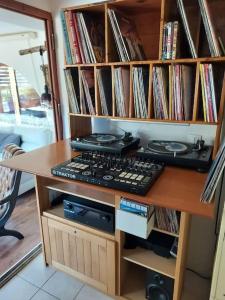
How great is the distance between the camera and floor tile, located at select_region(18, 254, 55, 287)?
5.17 feet

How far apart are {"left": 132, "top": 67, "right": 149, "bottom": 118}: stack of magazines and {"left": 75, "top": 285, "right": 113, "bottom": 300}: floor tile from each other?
3.82ft

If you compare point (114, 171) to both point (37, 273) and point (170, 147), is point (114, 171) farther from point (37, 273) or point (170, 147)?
point (37, 273)

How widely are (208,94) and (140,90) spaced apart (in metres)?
0.38

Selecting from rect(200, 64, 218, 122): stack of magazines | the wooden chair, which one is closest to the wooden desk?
rect(200, 64, 218, 122): stack of magazines

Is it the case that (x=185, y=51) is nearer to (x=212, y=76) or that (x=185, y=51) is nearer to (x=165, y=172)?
(x=212, y=76)

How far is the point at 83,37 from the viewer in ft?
4.63

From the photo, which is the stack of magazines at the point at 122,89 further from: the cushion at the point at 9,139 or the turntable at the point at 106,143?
the cushion at the point at 9,139

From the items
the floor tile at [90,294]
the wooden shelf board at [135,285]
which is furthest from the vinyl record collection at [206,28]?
the floor tile at [90,294]

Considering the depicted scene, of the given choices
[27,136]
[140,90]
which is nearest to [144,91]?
[140,90]

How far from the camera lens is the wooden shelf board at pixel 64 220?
1.28 m

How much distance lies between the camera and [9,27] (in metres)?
2.91

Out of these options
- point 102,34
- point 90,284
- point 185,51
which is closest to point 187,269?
point 90,284

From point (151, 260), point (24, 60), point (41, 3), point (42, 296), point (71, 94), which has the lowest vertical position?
point (42, 296)

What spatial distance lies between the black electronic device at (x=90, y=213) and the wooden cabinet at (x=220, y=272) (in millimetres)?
531
